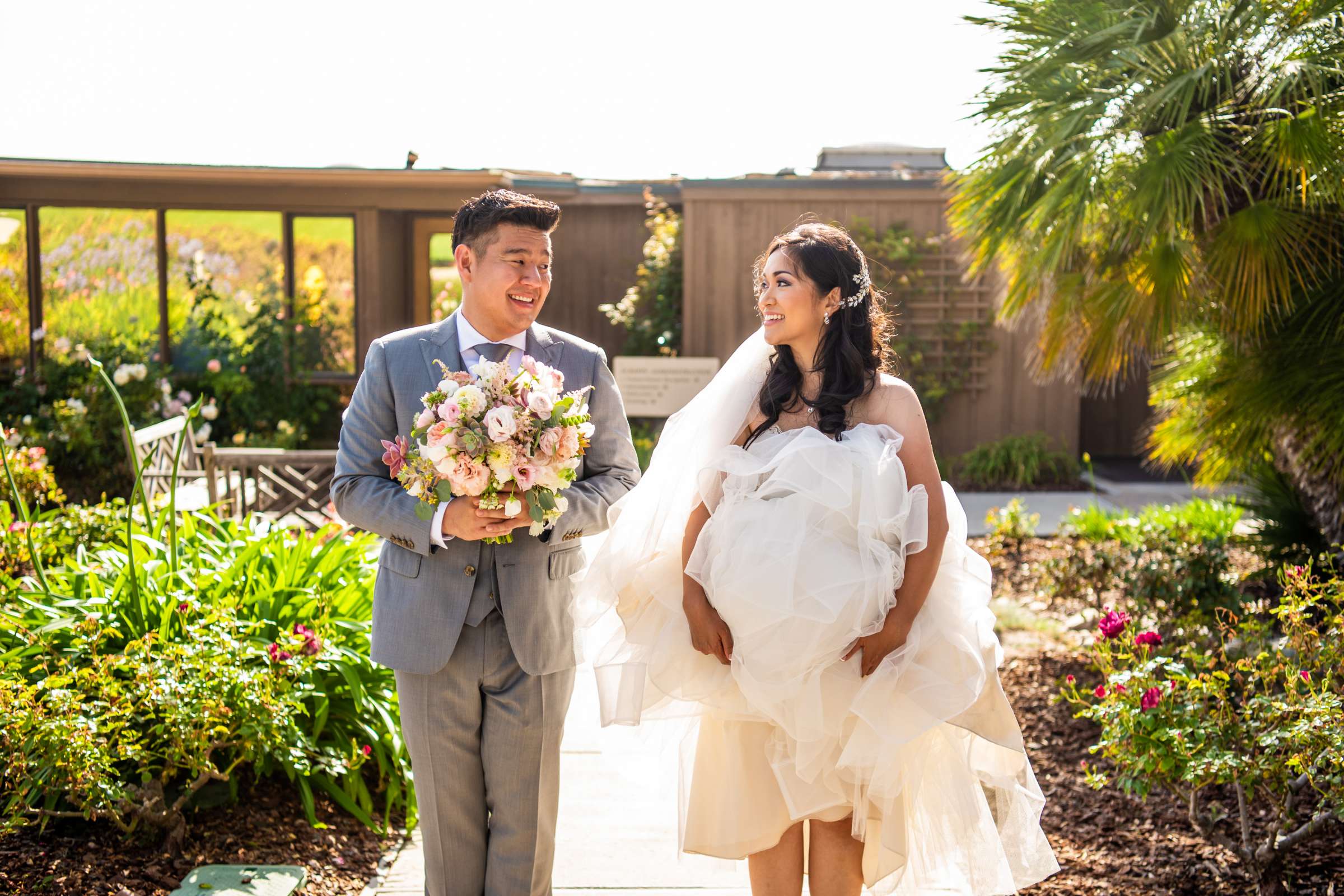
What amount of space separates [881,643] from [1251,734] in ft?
4.72

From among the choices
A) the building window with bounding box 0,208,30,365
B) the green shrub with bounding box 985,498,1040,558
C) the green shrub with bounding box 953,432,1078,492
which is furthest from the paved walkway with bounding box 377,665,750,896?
the building window with bounding box 0,208,30,365

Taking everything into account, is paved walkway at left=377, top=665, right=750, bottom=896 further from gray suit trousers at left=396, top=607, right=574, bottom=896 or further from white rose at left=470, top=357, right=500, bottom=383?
white rose at left=470, top=357, right=500, bottom=383

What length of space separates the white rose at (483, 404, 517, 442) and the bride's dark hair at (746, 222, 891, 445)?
0.66m

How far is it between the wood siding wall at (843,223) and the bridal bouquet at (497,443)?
383 inches

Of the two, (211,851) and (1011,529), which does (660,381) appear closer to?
(1011,529)

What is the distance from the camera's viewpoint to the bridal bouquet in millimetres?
2512

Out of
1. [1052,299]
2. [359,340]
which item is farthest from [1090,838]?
[359,340]

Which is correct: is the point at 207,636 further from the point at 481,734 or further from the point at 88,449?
the point at 88,449

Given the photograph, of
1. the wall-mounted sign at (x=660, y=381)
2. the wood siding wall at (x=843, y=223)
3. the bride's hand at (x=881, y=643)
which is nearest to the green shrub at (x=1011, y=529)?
the wall-mounted sign at (x=660, y=381)

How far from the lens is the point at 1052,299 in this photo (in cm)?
595

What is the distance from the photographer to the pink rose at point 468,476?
98.6 inches

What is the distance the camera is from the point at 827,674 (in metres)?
2.66

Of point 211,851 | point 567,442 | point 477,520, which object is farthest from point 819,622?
point 211,851

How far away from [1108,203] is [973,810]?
3054 millimetres
